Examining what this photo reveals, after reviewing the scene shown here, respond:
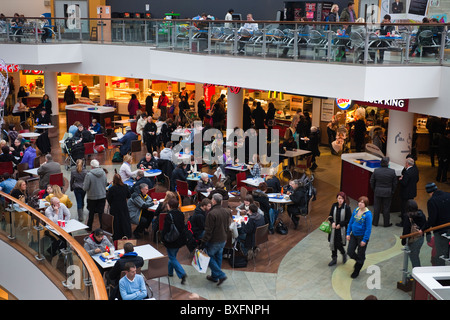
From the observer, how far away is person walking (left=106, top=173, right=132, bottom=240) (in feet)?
35.4

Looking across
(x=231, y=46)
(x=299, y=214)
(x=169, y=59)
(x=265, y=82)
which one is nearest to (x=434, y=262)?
(x=299, y=214)

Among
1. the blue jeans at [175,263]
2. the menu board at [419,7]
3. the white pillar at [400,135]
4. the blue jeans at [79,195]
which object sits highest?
the menu board at [419,7]

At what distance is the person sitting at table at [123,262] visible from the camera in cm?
813

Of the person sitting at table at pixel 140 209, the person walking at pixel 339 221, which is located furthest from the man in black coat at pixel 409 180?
the person sitting at table at pixel 140 209

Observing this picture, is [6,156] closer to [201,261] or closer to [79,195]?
[79,195]

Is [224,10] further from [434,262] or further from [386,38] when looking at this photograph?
[434,262]

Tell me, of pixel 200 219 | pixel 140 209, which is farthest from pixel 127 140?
pixel 200 219

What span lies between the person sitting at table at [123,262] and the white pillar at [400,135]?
7872mm

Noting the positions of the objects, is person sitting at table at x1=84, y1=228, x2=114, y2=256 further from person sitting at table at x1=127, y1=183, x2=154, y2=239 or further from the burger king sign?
the burger king sign

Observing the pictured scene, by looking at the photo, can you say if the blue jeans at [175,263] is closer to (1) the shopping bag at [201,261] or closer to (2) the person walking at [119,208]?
(1) the shopping bag at [201,261]

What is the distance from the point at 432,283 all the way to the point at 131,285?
3824 millimetres

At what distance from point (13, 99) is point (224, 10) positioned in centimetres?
1078

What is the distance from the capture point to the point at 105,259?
879 centimetres

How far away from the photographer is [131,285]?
7648 millimetres
